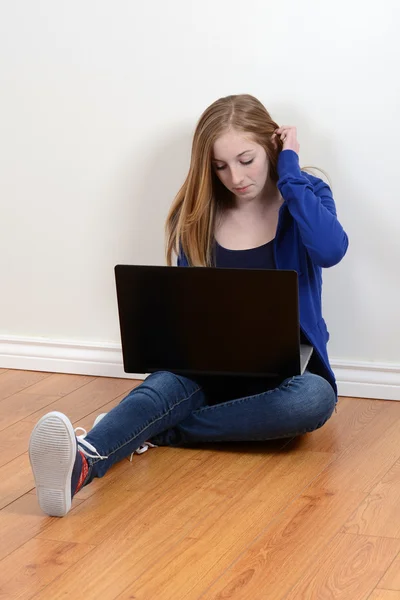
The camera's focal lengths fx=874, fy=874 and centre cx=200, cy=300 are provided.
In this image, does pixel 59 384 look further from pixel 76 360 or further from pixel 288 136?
pixel 288 136

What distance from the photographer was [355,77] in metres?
2.00

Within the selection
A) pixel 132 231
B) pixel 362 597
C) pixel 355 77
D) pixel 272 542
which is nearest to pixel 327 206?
pixel 355 77

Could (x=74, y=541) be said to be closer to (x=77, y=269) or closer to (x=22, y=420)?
(x=22, y=420)

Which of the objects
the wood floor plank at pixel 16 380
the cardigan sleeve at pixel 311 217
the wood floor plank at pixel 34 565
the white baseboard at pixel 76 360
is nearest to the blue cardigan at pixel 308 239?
the cardigan sleeve at pixel 311 217

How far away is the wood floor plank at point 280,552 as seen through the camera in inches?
50.6

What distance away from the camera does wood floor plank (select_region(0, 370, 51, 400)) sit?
2.33 metres

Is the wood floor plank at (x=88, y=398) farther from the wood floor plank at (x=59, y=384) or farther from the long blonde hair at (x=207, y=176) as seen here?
the long blonde hair at (x=207, y=176)

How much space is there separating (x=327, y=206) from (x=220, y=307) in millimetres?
351

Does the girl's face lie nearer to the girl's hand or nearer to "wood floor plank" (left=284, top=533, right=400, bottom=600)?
the girl's hand

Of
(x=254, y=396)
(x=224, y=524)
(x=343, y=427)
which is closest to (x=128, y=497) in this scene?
(x=224, y=524)

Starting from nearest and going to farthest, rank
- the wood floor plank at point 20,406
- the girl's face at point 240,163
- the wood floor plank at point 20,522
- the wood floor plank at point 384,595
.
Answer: the wood floor plank at point 384,595
the wood floor plank at point 20,522
the girl's face at point 240,163
the wood floor plank at point 20,406

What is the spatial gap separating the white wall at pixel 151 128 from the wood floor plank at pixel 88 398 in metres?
0.13

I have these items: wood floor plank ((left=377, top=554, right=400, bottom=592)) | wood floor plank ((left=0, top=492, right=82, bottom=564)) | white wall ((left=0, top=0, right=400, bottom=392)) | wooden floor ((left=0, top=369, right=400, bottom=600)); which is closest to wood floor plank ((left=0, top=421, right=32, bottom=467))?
wooden floor ((left=0, top=369, right=400, bottom=600))

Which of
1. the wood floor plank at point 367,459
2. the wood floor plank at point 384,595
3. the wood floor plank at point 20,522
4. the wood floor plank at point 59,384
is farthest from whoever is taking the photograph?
the wood floor plank at point 59,384
